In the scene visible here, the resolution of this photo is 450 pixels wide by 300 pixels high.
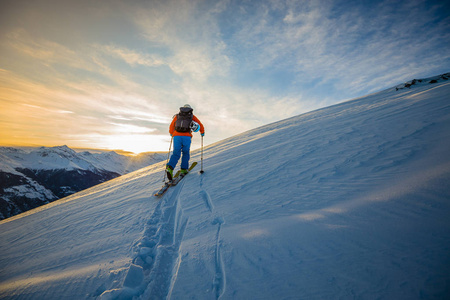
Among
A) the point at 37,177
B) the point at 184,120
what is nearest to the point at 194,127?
the point at 184,120

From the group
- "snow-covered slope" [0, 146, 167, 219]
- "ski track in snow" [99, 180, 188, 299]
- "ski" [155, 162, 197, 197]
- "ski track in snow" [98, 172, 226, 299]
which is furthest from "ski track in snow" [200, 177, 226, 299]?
"snow-covered slope" [0, 146, 167, 219]

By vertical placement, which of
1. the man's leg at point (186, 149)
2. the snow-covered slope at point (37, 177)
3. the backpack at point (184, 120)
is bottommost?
the man's leg at point (186, 149)

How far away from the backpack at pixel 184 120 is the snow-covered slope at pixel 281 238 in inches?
104

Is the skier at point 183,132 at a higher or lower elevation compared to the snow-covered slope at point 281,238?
higher

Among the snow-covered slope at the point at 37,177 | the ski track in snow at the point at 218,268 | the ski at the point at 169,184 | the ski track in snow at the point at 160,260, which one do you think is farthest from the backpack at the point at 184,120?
the snow-covered slope at the point at 37,177

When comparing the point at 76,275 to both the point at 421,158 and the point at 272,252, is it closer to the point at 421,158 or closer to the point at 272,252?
the point at 272,252

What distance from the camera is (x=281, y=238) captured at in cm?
224

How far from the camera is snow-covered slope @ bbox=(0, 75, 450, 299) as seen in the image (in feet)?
5.59

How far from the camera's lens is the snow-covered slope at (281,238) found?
1704mm

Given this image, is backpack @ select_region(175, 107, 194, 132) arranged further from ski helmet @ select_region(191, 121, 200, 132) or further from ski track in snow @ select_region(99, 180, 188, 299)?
ski track in snow @ select_region(99, 180, 188, 299)

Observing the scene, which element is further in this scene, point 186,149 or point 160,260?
point 186,149

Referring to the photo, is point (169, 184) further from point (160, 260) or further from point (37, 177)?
point (37, 177)

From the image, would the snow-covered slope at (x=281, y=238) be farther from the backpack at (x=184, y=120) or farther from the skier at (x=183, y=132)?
the backpack at (x=184, y=120)

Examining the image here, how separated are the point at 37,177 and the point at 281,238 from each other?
218 meters
